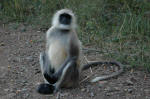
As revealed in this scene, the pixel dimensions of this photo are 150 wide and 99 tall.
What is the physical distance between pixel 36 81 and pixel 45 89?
1.48 feet

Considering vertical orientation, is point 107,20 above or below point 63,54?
above

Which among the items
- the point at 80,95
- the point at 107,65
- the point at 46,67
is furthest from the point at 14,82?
the point at 107,65

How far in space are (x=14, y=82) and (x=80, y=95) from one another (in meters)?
1.11

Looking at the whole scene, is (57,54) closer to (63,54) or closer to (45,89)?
(63,54)

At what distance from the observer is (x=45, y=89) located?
4.45 meters

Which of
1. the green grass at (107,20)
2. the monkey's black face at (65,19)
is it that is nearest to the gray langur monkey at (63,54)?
the monkey's black face at (65,19)

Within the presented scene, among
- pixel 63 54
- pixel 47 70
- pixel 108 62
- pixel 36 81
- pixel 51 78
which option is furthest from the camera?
pixel 108 62

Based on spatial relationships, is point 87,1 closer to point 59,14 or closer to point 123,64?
point 123,64

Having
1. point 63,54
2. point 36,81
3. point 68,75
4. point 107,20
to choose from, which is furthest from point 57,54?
point 107,20

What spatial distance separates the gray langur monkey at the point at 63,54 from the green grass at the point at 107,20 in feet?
4.21

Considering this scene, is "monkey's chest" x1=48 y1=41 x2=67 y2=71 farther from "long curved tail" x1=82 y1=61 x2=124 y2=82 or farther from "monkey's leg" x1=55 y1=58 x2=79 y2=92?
"long curved tail" x1=82 y1=61 x2=124 y2=82

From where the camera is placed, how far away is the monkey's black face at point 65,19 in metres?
4.39

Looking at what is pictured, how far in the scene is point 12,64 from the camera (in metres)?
5.38

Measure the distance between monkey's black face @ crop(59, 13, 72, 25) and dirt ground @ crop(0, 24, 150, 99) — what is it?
1018 millimetres
